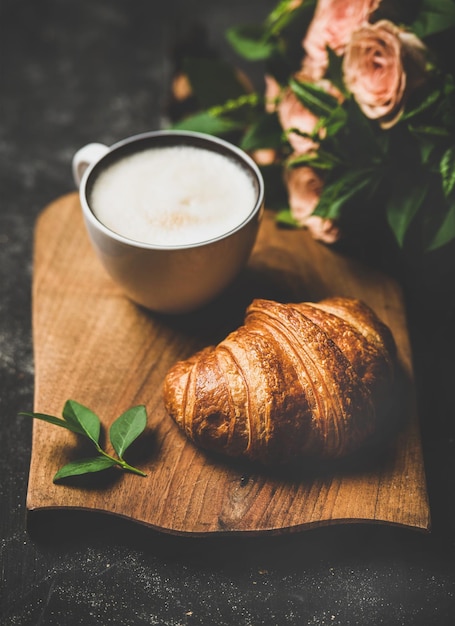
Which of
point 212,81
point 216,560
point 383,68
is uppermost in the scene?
point 383,68

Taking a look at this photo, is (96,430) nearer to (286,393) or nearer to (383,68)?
(286,393)

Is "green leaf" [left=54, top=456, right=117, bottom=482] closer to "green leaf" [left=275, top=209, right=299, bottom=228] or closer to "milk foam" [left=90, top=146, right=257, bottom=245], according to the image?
"milk foam" [left=90, top=146, right=257, bottom=245]

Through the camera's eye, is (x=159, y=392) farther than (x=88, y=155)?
No

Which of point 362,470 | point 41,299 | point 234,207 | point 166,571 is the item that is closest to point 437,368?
point 362,470

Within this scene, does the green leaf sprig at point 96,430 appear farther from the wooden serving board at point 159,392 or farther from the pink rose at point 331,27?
the pink rose at point 331,27

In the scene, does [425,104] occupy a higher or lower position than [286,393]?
Answer: higher

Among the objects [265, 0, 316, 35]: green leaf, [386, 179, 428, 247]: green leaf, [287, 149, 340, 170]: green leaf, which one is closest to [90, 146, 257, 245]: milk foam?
[287, 149, 340, 170]: green leaf

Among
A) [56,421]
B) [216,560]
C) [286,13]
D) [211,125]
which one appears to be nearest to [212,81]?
[211,125]

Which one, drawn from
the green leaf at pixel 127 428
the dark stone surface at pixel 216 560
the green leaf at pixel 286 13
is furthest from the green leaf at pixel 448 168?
the green leaf at pixel 127 428
